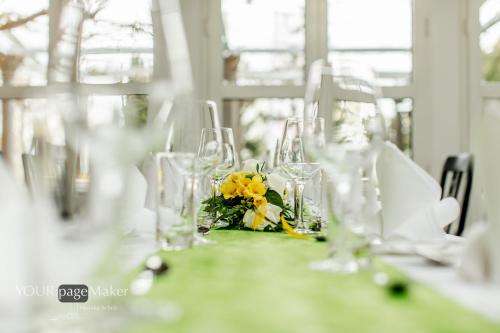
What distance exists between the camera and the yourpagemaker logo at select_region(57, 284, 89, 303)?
39cm

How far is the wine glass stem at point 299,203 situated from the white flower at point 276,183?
3.3 inches

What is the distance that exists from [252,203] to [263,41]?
2189mm

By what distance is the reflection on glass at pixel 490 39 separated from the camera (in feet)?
10.1

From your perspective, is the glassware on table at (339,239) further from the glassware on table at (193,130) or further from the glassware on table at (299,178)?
the glassware on table at (299,178)

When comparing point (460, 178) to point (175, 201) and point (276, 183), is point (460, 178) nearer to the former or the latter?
point (276, 183)

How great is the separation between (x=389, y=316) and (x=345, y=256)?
20cm

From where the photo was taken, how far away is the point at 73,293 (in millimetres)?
402

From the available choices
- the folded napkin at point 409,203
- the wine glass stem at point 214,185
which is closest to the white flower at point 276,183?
the wine glass stem at point 214,185

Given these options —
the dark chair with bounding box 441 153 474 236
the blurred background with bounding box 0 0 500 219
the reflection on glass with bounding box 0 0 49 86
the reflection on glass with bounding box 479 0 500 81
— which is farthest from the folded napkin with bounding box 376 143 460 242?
the reflection on glass with bounding box 0 0 49 86

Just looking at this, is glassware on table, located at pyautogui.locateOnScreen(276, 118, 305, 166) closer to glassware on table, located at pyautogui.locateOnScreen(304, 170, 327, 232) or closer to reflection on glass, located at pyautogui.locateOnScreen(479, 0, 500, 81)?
glassware on table, located at pyautogui.locateOnScreen(304, 170, 327, 232)

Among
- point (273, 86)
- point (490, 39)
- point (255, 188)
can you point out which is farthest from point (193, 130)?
point (490, 39)

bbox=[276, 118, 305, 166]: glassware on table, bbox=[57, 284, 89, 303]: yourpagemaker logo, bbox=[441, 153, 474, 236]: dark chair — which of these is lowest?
bbox=[441, 153, 474, 236]: dark chair

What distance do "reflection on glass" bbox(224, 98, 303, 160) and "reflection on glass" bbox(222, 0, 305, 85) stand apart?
0.38ft

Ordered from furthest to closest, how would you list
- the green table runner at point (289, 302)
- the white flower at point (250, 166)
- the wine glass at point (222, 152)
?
the white flower at point (250, 166) < the wine glass at point (222, 152) < the green table runner at point (289, 302)
